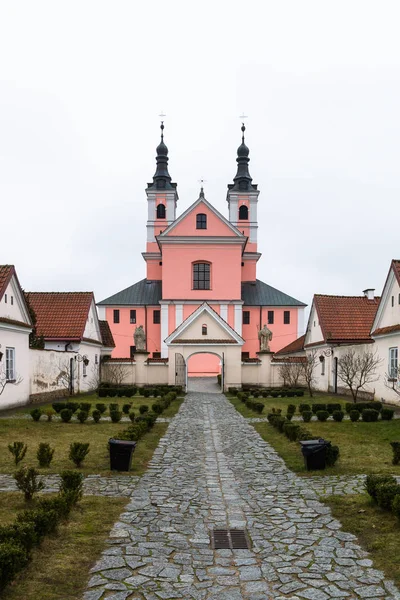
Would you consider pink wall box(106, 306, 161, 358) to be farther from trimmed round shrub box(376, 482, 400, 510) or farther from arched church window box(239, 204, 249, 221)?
trimmed round shrub box(376, 482, 400, 510)

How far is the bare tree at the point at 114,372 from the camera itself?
31172 millimetres

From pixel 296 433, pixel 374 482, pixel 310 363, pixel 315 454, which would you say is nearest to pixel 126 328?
pixel 310 363

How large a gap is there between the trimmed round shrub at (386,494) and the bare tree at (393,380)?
1262 centimetres

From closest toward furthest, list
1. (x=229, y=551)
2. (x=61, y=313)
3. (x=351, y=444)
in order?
(x=229, y=551)
(x=351, y=444)
(x=61, y=313)

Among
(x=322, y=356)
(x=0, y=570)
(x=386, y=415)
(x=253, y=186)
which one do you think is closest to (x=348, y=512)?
(x=0, y=570)

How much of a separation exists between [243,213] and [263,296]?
10059 mm

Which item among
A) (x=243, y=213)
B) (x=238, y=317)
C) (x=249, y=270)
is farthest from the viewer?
(x=243, y=213)

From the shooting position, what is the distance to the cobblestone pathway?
457 cm

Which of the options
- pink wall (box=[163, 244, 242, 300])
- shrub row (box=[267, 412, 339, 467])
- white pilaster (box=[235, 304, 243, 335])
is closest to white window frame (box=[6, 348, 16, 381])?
shrub row (box=[267, 412, 339, 467])

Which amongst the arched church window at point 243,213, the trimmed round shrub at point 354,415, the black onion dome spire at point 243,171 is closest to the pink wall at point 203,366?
the arched church window at point 243,213

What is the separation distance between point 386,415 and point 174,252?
28358mm

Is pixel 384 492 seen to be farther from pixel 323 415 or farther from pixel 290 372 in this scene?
pixel 290 372

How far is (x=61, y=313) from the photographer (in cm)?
2827

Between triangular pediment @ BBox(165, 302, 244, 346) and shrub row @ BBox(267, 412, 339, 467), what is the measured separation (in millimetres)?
15380
